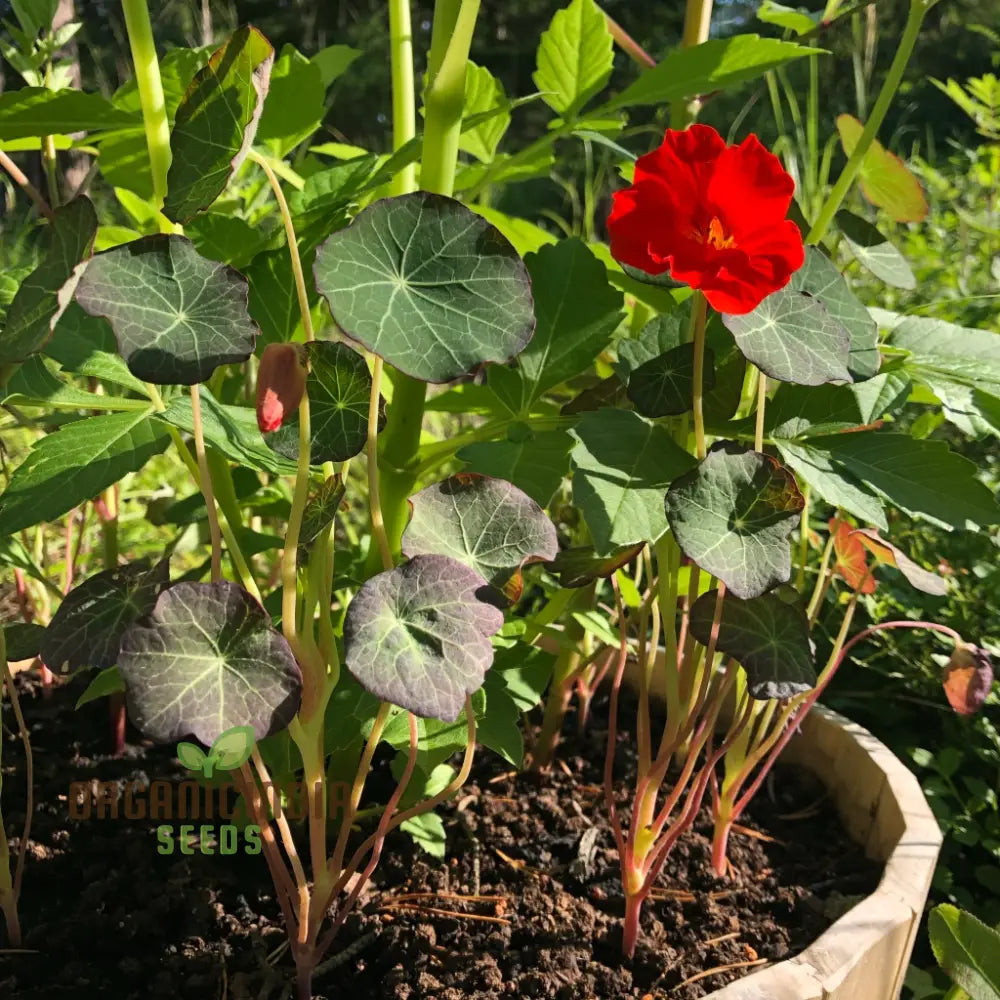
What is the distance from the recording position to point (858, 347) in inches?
27.4

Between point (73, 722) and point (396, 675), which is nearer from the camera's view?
point (396, 675)

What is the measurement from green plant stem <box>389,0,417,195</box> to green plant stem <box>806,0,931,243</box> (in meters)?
0.35

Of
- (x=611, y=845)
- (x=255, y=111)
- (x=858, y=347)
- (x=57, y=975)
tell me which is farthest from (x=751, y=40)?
(x=57, y=975)

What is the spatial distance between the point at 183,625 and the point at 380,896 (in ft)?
1.38

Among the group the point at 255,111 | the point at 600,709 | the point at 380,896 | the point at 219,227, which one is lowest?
the point at 600,709

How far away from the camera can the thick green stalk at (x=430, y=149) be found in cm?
65

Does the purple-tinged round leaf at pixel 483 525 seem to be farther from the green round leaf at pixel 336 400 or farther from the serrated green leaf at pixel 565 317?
the serrated green leaf at pixel 565 317

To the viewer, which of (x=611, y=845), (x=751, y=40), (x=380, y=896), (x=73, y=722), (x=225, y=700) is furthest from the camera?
(x=73, y=722)

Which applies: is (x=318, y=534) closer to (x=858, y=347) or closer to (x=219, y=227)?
(x=219, y=227)

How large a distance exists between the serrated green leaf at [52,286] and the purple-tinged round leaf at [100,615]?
0.56ft

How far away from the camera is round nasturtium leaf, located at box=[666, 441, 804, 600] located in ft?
1.83

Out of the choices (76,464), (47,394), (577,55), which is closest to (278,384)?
(76,464)

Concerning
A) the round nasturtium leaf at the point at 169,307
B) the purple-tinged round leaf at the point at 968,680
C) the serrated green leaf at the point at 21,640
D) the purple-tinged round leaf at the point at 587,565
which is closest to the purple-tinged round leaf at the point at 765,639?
the purple-tinged round leaf at the point at 587,565

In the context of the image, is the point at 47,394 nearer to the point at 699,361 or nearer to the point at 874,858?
the point at 699,361
